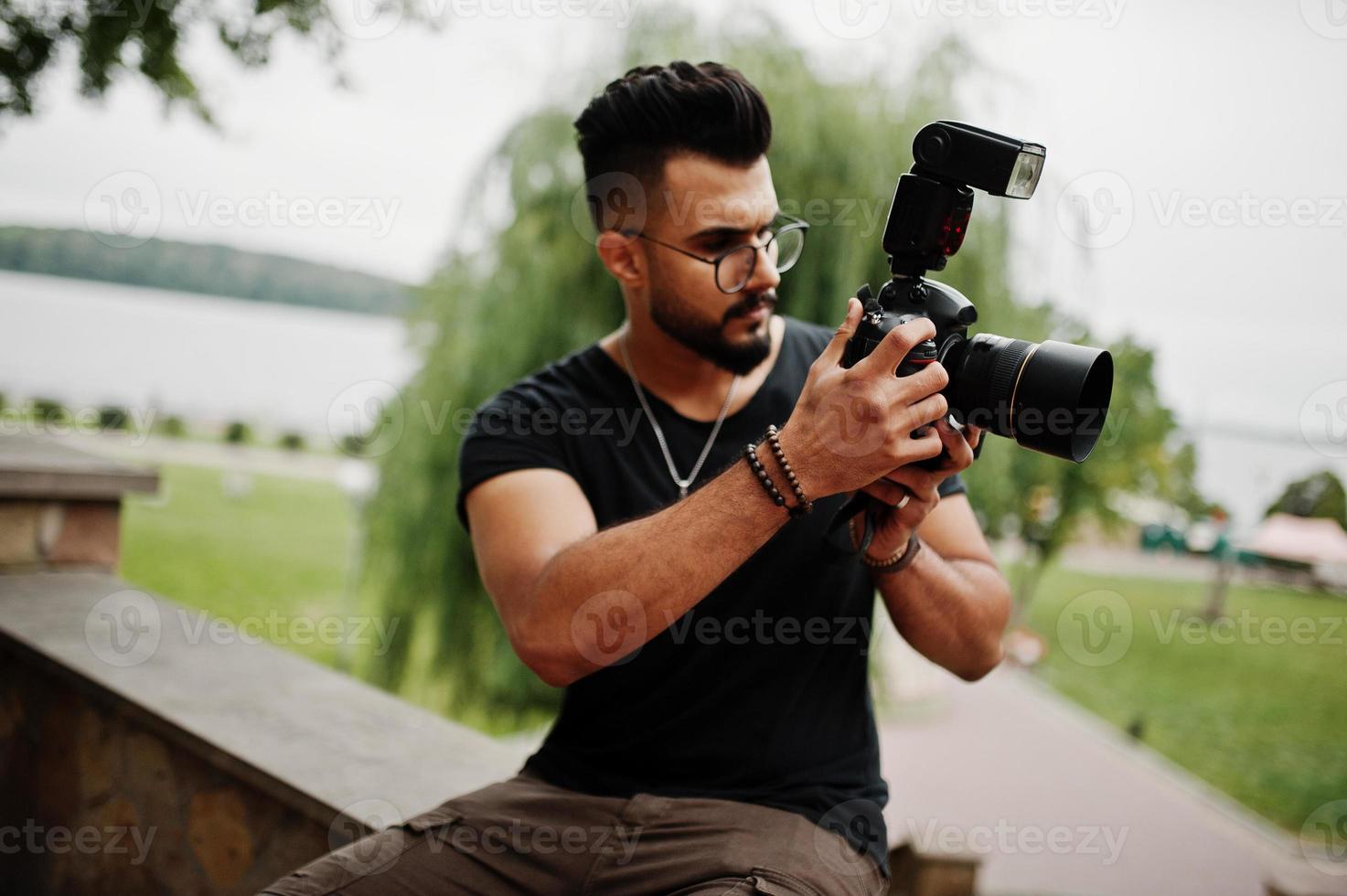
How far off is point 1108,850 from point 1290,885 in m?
2.41

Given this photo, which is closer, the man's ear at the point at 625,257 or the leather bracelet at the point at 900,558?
the leather bracelet at the point at 900,558

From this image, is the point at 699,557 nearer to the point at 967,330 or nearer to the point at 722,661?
the point at 722,661

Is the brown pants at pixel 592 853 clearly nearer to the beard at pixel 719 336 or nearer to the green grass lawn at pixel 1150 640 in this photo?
the beard at pixel 719 336

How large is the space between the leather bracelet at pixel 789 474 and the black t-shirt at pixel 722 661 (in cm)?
9

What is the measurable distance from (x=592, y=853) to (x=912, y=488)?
0.59 meters

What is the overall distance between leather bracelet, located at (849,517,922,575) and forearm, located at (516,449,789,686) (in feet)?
0.67

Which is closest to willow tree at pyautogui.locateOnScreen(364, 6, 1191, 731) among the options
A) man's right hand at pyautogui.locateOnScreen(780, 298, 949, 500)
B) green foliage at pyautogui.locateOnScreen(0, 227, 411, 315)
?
green foliage at pyautogui.locateOnScreen(0, 227, 411, 315)

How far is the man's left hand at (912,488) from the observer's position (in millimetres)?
1096

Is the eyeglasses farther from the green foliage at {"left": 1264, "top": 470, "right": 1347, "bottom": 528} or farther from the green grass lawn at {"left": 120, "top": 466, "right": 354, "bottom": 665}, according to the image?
the green grass lawn at {"left": 120, "top": 466, "right": 354, "bottom": 665}

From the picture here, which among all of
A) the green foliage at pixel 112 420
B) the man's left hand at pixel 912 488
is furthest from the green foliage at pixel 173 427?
the man's left hand at pixel 912 488

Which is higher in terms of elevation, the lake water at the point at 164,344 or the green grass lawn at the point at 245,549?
the lake water at the point at 164,344

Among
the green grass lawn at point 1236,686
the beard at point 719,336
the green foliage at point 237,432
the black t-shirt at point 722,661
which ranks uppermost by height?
the beard at point 719,336

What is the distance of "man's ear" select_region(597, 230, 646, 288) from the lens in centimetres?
150

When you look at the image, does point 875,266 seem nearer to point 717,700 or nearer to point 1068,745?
point 717,700
